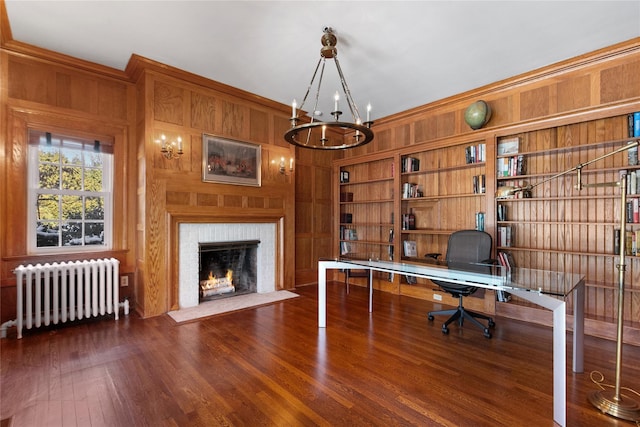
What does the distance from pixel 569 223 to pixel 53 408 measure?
4.77m

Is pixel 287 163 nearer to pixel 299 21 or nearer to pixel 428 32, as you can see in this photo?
pixel 299 21

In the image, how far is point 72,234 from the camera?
11.5 feet

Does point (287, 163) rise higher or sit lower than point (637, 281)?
higher

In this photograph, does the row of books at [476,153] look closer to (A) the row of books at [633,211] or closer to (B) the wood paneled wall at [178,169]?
(A) the row of books at [633,211]

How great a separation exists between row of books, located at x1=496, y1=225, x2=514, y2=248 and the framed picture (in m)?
3.36

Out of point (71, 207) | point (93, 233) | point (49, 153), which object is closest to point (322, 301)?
point (93, 233)

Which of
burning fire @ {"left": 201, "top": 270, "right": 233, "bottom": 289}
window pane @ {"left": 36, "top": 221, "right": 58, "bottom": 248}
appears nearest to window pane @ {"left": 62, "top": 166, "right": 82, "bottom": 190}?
window pane @ {"left": 36, "top": 221, "right": 58, "bottom": 248}

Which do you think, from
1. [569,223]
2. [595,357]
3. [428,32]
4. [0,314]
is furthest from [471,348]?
[0,314]

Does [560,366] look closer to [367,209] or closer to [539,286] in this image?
[539,286]

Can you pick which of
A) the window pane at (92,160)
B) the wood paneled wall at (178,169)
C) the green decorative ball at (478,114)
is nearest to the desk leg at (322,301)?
the wood paneled wall at (178,169)

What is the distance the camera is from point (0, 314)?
3.02 m

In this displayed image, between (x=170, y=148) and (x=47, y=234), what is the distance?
1.65m

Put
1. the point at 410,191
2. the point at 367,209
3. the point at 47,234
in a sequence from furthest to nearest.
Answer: the point at 367,209 < the point at 410,191 < the point at 47,234

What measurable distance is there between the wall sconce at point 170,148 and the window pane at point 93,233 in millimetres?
1223
